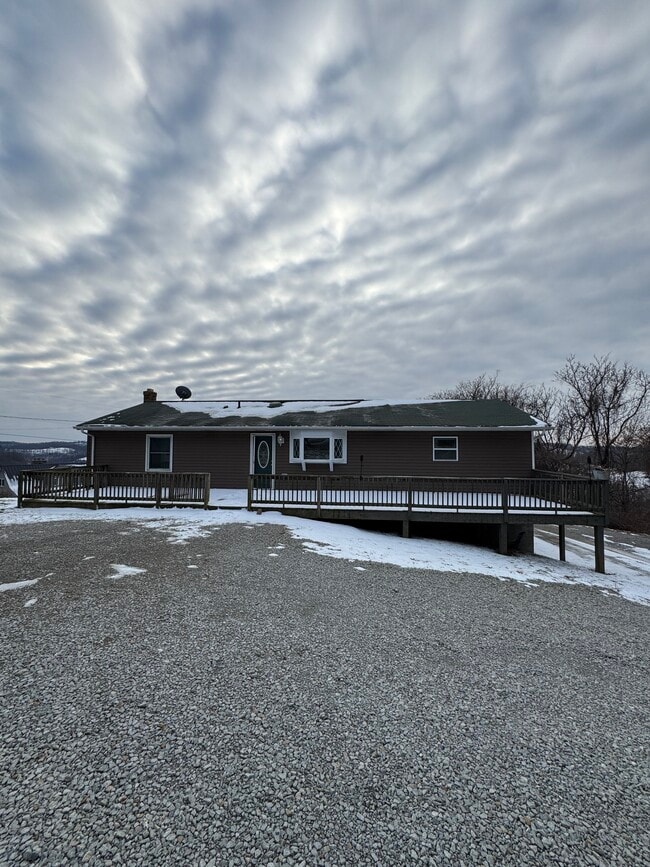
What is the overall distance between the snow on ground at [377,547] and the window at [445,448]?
435 cm

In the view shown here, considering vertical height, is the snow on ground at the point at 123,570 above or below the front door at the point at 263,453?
below

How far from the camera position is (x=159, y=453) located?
49.5 ft

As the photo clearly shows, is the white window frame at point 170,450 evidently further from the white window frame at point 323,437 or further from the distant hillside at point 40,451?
the distant hillside at point 40,451

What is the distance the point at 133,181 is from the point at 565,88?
12006 mm

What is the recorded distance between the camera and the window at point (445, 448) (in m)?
14.1

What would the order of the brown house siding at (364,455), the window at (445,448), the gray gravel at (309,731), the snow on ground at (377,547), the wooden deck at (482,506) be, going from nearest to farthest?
the gray gravel at (309,731), the snow on ground at (377,547), the wooden deck at (482,506), the brown house siding at (364,455), the window at (445,448)

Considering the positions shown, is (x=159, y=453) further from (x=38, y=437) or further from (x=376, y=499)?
(x=38, y=437)

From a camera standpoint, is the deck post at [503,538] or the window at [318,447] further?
the window at [318,447]

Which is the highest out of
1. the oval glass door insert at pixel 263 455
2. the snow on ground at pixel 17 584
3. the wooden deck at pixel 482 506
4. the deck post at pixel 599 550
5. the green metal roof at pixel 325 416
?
the green metal roof at pixel 325 416

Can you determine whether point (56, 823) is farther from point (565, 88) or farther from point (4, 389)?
point (4, 389)

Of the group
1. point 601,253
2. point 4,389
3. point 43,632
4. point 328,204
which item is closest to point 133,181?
point 328,204

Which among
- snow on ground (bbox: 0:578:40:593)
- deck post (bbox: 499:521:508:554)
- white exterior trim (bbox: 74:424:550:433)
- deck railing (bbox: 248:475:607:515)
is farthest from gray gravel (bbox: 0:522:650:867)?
white exterior trim (bbox: 74:424:550:433)

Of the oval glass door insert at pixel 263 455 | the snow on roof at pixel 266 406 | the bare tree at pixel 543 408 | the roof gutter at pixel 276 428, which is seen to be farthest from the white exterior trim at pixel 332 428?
the bare tree at pixel 543 408

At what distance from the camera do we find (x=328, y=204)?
12.6m
